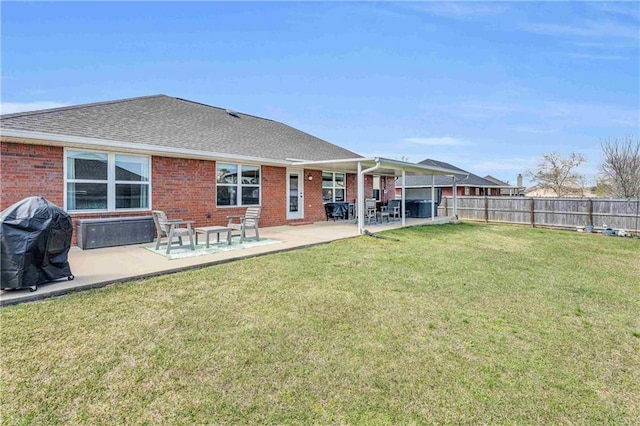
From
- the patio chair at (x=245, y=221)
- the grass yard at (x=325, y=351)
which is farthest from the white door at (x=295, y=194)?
the grass yard at (x=325, y=351)

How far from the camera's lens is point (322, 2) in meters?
11.9

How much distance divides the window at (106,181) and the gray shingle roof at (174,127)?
2.34ft

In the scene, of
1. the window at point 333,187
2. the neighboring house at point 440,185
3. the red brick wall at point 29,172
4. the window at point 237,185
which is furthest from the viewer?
the neighboring house at point 440,185

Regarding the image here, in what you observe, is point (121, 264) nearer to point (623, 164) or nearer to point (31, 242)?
point (31, 242)

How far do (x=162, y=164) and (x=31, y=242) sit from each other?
552 centimetres

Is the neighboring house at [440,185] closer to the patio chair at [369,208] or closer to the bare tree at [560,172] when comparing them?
the bare tree at [560,172]

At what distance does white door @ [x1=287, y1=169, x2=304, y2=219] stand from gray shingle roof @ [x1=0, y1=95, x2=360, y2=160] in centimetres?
84

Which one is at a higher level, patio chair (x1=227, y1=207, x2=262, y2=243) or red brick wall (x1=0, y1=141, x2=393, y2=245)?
red brick wall (x1=0, y1=141, x2=393, y2=245)

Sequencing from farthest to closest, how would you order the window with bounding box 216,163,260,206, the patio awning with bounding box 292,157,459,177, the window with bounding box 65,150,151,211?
1. the window with bounding box 216,163,260,206
2. the patio awning with bounding box 292,157,459,177
3. the window with bounding box 65,150,151,211

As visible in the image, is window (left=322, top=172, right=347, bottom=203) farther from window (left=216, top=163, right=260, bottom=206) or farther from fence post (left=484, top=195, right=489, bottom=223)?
fence post (left=484, top=195, right=489, bottom=223)

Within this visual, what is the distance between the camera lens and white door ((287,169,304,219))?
535 inches

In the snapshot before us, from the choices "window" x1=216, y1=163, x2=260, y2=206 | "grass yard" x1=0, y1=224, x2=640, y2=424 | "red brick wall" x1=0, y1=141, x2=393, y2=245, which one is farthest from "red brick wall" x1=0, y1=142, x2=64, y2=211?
"grass yard" x1=0, y1=224, x2=640, y2=424

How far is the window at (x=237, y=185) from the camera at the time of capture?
1120 centimetres

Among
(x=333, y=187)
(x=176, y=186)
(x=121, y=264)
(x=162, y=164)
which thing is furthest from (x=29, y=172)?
(x=333, y=187)
